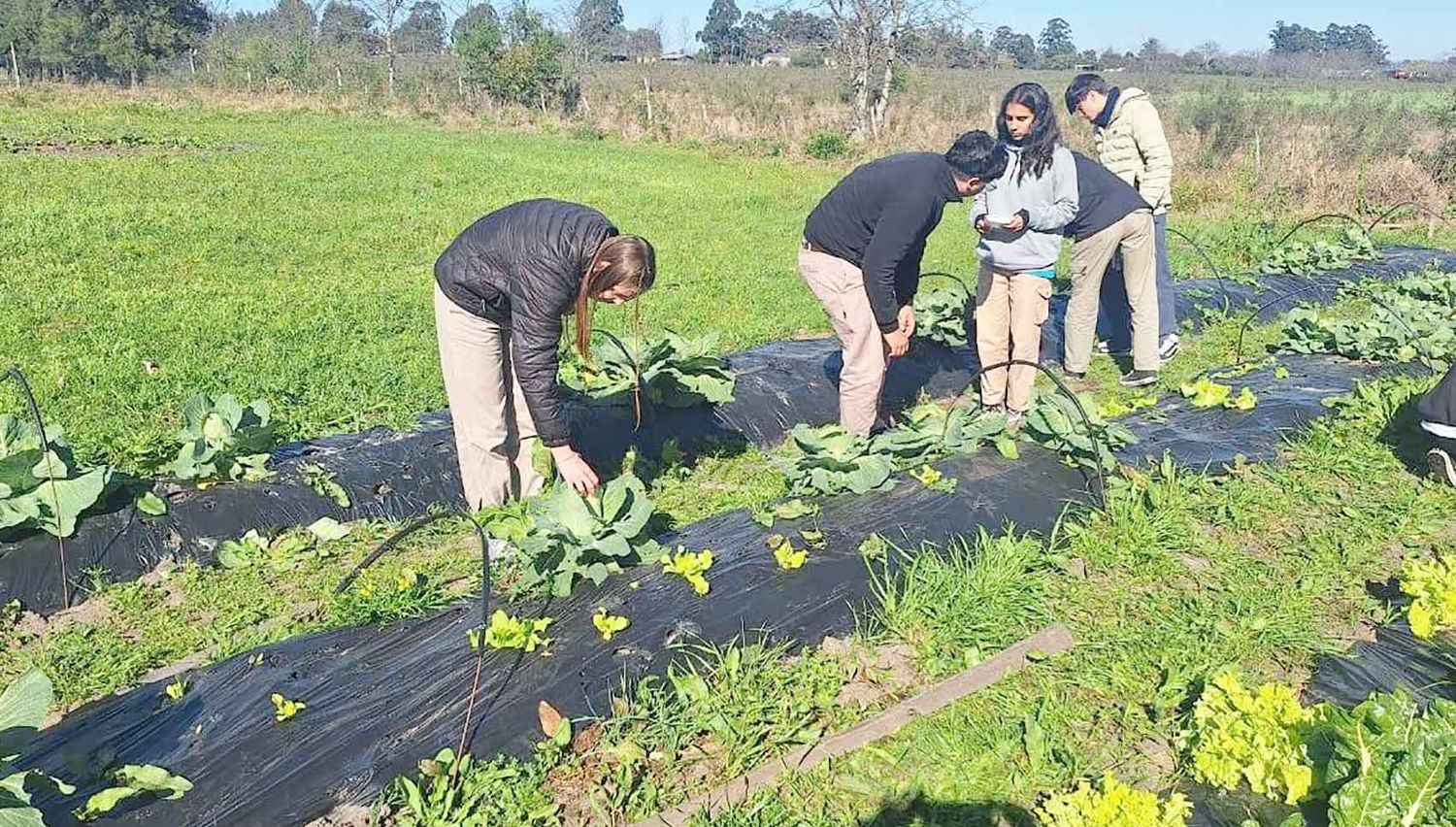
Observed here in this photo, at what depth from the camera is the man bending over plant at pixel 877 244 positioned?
398 cm

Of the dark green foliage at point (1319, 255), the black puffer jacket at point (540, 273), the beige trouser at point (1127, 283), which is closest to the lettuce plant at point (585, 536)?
the black puffer jacket at point (540, 273)

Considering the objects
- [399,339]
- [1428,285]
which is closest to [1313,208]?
[1428,285]

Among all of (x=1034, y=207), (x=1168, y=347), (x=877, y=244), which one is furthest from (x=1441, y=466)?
(x=877, y=244)

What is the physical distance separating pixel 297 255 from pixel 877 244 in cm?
669

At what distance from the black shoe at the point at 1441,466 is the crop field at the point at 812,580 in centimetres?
10

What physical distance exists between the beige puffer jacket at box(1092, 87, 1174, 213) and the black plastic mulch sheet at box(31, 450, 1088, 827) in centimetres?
331

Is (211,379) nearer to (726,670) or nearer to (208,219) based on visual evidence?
(726,670)

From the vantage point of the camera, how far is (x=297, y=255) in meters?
9.04

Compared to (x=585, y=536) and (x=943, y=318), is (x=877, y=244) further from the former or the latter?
(x=943, y=318)

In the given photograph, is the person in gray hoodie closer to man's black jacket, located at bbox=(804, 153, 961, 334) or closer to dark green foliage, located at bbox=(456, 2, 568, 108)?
man's black jacket, located at bbox=(804, 153, 961, 334)

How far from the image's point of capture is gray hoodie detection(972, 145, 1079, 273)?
472cm

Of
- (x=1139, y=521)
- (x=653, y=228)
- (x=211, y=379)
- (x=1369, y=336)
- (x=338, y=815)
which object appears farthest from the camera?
(x=653, y=228)

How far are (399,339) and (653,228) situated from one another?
5.19 m

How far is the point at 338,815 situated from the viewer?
7.84 ft
